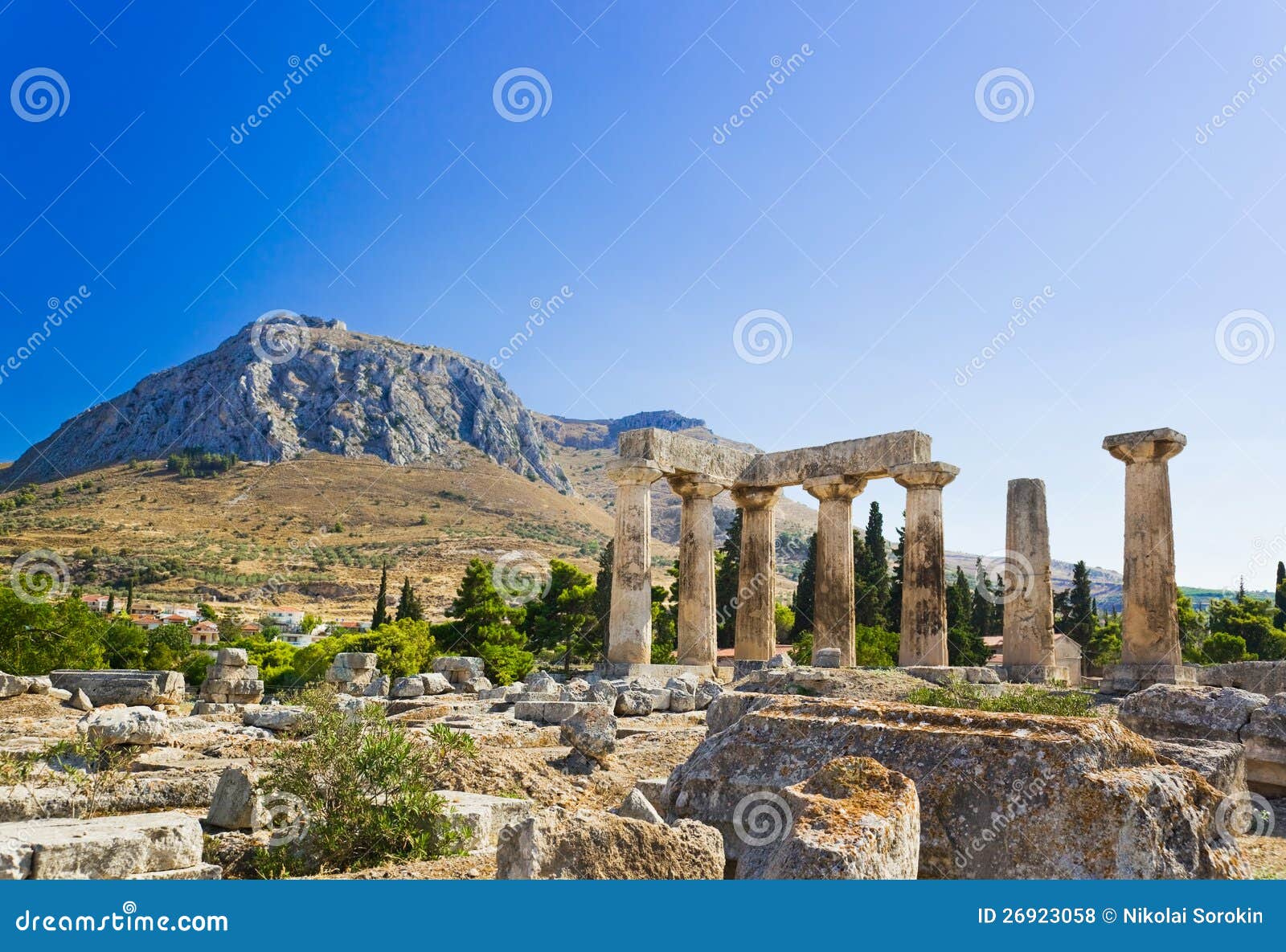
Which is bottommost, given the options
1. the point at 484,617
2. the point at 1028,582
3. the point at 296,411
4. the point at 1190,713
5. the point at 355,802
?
the point at 355,802

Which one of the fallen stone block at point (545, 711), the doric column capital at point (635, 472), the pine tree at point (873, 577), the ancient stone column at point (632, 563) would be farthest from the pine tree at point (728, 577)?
the fallen stone block at point (545, 711)

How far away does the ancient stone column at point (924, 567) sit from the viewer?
2339 cm

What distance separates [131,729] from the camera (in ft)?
34.2

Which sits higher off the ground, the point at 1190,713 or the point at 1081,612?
the point at 1081,612

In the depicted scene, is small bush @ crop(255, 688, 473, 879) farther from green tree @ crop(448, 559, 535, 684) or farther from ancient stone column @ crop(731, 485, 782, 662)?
green tree @ crop(448, 559, 535, 684)

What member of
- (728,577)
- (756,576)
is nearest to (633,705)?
(756,576)

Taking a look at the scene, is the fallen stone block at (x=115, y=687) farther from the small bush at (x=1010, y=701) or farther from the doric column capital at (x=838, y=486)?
the doric column capital at (x=838, y=486)

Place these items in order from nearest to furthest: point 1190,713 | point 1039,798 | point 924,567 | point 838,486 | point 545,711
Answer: point 1039,798 → point 1190,713 → point 545,711 → point 924,567 → point 838,486

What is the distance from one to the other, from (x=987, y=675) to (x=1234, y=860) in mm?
15988

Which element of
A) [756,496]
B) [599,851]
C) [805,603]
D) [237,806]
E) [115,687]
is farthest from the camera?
[805,603]

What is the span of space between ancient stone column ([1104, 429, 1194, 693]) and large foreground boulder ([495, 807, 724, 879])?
A: 748 inches

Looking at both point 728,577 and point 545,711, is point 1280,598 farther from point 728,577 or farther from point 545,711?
point 545,711

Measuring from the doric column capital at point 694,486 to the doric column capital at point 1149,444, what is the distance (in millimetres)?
9596

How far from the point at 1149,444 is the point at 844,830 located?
2009 cm
